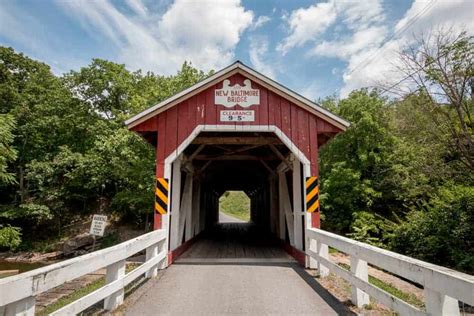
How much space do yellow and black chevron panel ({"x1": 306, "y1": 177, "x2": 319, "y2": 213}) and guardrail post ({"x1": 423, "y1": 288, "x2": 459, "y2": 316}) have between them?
3893 mm

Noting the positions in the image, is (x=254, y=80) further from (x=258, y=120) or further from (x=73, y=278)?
(x=73, y=278)

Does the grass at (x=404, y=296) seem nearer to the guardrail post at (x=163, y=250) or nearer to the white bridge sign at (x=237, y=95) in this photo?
the guardrail post at (x=163, y=250)

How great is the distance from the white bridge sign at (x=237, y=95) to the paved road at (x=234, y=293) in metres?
3.33

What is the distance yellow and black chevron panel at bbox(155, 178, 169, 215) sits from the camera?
613 cm

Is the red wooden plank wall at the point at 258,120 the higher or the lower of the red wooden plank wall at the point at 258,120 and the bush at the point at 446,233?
the higher

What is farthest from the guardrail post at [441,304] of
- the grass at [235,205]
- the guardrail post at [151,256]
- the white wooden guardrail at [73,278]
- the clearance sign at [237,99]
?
the grass at [235,205]

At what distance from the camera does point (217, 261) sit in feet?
21.1

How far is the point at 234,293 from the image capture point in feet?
13.8

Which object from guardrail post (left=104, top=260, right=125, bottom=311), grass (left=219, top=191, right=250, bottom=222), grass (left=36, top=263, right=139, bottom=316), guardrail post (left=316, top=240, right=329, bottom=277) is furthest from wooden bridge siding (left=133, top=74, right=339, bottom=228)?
grass (left=219, top=191, right=250, bottom=222)

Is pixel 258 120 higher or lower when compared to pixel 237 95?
lower

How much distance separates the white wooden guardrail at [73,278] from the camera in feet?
6.58

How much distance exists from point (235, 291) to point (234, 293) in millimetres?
96

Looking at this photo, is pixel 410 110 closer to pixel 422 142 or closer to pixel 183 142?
pixel 422 142

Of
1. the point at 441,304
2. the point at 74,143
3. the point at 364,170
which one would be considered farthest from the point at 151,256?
the point at 74,143
